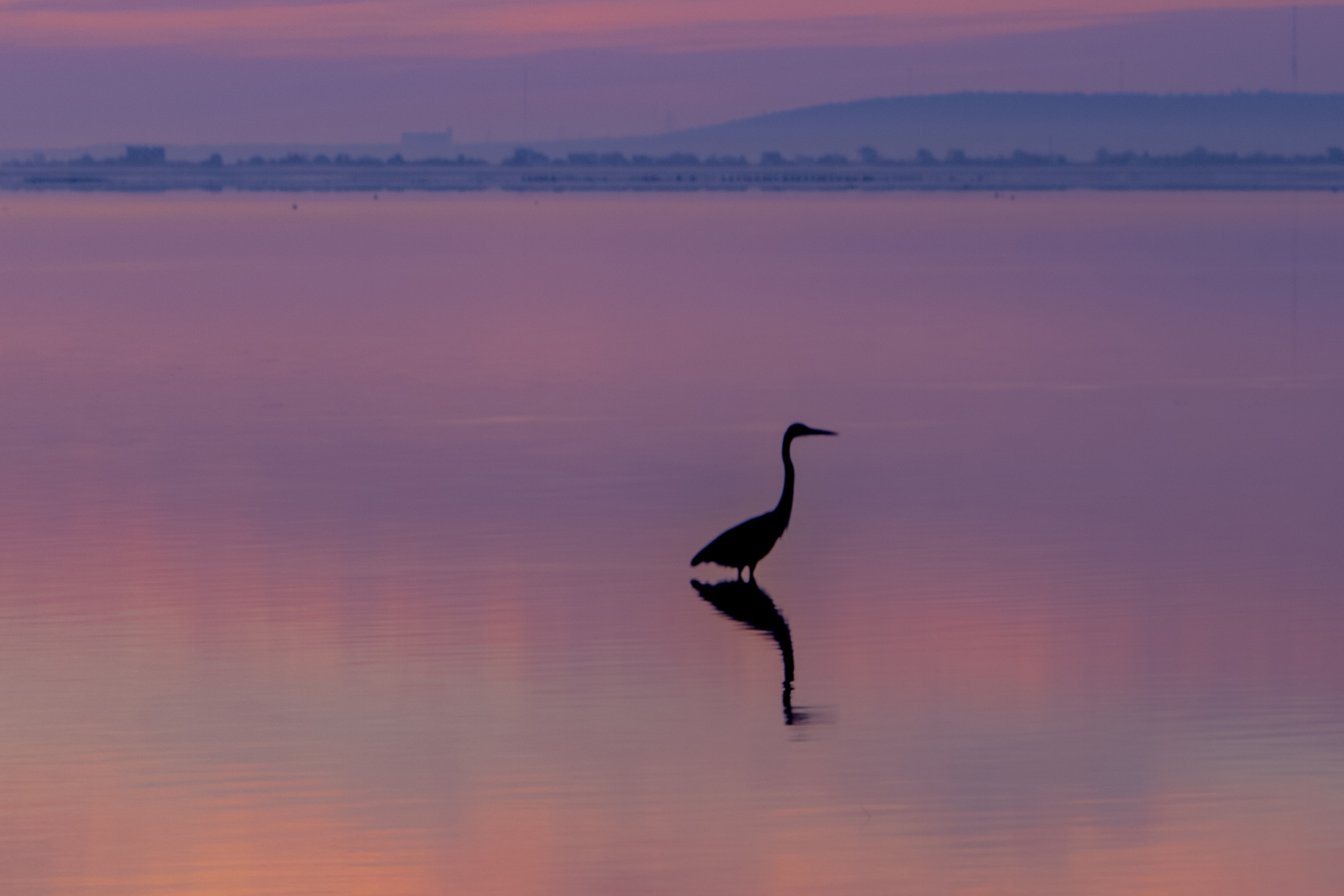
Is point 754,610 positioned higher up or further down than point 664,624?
higher up

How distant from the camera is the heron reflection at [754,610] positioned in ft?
41.5

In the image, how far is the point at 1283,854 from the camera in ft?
30.1

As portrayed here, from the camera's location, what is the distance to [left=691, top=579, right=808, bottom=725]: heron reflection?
41.5 feet

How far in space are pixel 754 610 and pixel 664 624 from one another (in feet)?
2.86

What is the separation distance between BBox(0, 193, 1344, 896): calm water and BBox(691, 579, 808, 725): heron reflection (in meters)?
0.13

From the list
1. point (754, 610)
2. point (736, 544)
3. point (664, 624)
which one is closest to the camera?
point (664, 624)

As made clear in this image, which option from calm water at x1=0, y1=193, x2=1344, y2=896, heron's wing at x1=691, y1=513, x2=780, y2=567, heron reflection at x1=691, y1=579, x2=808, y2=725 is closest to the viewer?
calm water at x1=0, y1=193, x2=1344, y2=896

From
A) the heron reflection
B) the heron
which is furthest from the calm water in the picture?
the heron

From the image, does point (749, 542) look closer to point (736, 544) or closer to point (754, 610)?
point (736, 544)

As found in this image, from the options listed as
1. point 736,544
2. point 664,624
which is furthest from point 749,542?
point 664,624

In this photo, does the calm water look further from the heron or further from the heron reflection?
the heron

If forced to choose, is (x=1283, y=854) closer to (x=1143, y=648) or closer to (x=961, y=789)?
(x=961, y=789)

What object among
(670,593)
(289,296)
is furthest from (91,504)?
(289,296)

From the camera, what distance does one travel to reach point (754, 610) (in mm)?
14383
